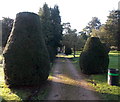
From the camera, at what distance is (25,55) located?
7031 millimetres

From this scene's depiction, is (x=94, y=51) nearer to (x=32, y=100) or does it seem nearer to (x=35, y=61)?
(x=35, y=61)

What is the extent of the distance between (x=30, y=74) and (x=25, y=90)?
879 millimetres

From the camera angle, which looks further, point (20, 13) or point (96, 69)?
point (96, 69)

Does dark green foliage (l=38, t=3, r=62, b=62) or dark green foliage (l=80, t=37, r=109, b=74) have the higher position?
dark green foliage (l=38, t=3, r=62, b=62)

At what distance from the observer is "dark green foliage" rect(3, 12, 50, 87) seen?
6.82 meters

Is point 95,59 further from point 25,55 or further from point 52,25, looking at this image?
point 52,25

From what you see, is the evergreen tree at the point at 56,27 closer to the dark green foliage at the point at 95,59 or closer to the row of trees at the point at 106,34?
the row of trees at the point at 106,34

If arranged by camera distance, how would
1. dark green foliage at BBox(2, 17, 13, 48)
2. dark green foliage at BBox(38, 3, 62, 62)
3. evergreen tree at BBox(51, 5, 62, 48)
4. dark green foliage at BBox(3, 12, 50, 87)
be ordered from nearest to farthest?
dark green foliage at BBox(3, 12, 50, 87) < dark green foliage at BBox(2, 17, 13, 48) < dark green foliage at BBox(38, 3, 62, 62) < evergreen tree at BBox(51, 5, 62, 48)

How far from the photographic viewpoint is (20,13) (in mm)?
7676

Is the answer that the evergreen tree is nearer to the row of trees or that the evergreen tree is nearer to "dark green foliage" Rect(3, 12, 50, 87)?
the row of trees

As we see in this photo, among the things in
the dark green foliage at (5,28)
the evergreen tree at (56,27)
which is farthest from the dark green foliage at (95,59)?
the evergreen tree at (56,27)

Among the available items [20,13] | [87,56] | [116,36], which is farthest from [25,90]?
[116,36]

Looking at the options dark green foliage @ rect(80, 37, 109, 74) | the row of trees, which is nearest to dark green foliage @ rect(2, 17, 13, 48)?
the row of trees

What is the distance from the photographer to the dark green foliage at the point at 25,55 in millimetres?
6825
